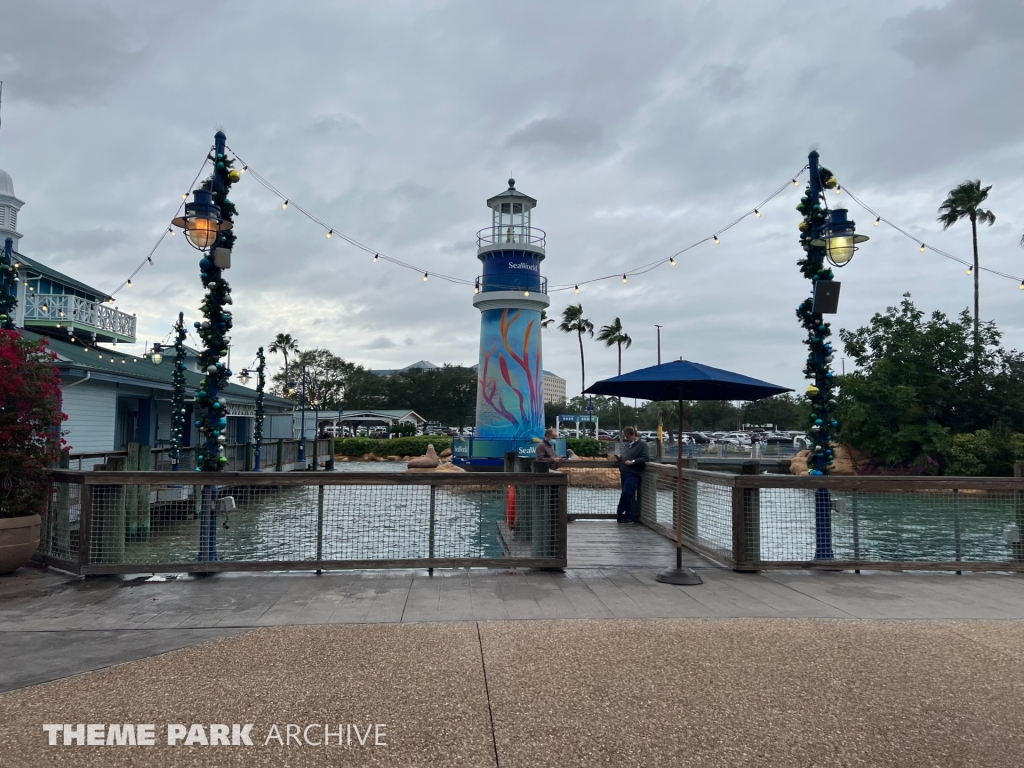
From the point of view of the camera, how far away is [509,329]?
90.5ft

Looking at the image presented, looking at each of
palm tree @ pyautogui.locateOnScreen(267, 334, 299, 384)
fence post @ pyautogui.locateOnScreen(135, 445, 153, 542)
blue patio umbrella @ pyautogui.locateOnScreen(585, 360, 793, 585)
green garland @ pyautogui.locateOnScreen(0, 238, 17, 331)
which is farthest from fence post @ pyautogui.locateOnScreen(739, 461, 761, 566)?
palm tree @ pyautogui.locateOnScreen(267, 334, 299, 384)

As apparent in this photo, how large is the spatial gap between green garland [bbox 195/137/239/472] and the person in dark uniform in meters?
5.79

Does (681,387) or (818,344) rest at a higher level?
(818,344)

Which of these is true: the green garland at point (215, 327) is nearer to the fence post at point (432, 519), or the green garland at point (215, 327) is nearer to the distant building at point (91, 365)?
the fence post at point (432, 519)

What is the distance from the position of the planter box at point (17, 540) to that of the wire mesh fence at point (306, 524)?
25cm

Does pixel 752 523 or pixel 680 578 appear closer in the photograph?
pixel 680 578

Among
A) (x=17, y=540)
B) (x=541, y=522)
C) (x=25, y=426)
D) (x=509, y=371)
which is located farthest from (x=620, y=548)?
(x=509, y=371)

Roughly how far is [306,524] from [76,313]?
1989 cm

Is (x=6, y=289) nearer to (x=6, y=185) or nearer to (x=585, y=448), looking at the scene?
(x=6, y=185)

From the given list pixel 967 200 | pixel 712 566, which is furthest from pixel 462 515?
pixel 967 200

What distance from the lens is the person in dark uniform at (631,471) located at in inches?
423

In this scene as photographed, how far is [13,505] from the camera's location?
7.11 metres

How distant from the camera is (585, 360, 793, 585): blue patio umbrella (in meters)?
7.15

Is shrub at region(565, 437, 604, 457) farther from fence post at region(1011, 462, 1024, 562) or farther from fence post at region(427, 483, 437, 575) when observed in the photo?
fence post at region(427, 483, 437, 575)
